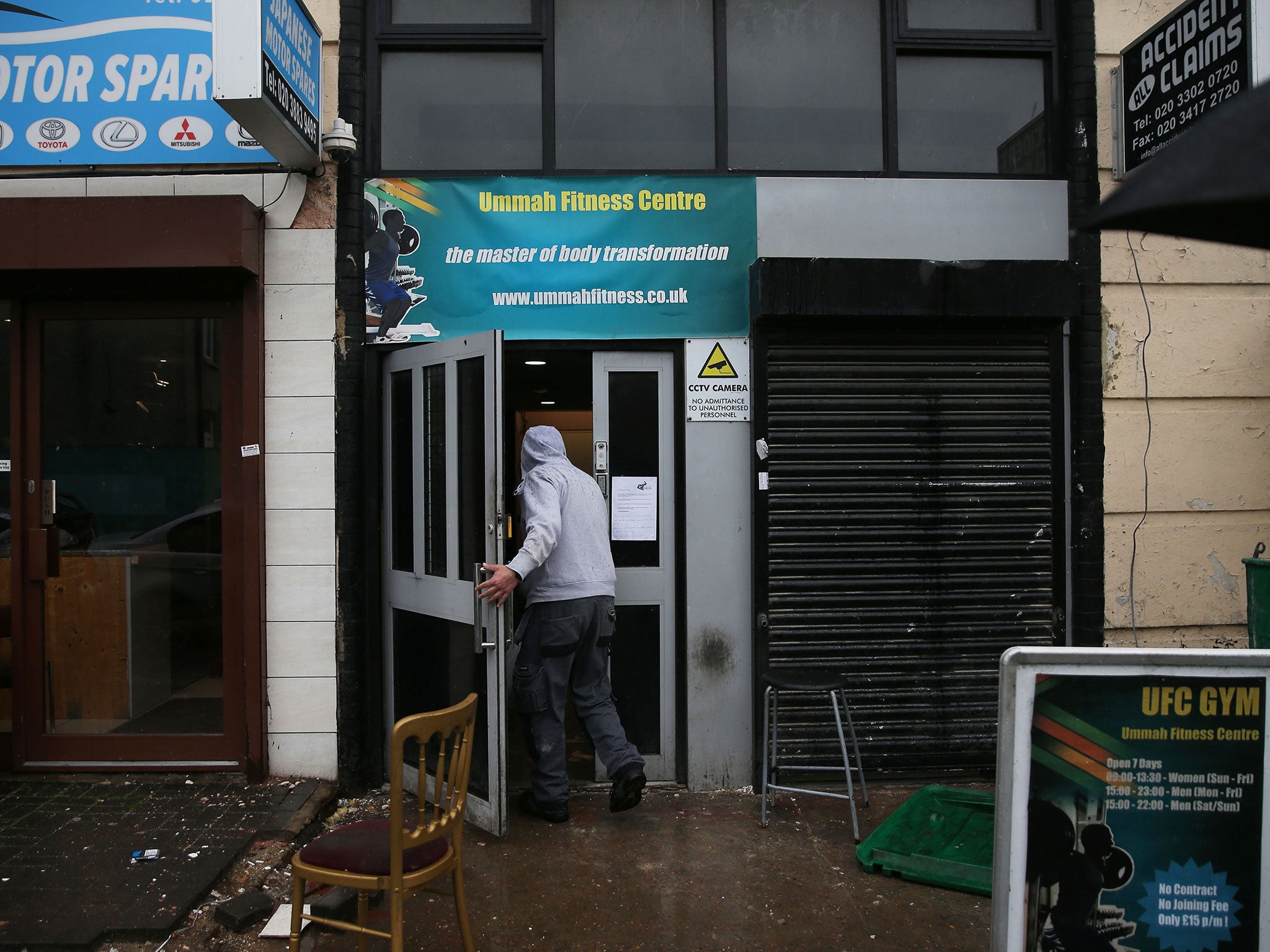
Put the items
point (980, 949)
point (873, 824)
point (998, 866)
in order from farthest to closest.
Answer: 1. point (873, 824)
2. point (980, 949)
3. point (998, 866)

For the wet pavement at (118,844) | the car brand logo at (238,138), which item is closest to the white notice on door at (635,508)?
the wet pavement at (118,844)

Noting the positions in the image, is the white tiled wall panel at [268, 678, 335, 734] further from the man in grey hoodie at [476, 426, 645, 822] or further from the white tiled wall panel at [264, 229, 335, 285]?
the white tiled wall panel at [264, 229, 335, 285]

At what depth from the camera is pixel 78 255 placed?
4.30 m

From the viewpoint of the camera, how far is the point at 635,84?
15.9 feet

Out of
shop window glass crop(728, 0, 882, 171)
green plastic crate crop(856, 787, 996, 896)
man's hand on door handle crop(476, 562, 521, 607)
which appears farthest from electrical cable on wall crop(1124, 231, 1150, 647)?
man's hand on door handle crop(476, 562, 521, 607)

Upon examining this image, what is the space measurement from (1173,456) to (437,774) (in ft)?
14.3

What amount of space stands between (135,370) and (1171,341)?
19.2ft

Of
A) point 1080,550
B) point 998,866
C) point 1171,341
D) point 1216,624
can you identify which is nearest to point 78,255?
point 998,866

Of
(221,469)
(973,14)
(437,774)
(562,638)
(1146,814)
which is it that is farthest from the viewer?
(973,14)

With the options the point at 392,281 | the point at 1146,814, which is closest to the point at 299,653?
the point at 392,281

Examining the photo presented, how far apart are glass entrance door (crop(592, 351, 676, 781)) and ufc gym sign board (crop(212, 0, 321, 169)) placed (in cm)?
190

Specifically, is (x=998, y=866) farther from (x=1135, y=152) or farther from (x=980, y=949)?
(x=1135, y=152)

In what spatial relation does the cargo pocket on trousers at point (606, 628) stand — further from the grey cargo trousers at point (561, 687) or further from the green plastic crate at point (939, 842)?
the green plastic crate at point (939, 842)

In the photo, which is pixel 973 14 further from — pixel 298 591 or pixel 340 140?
pixel 298 591
